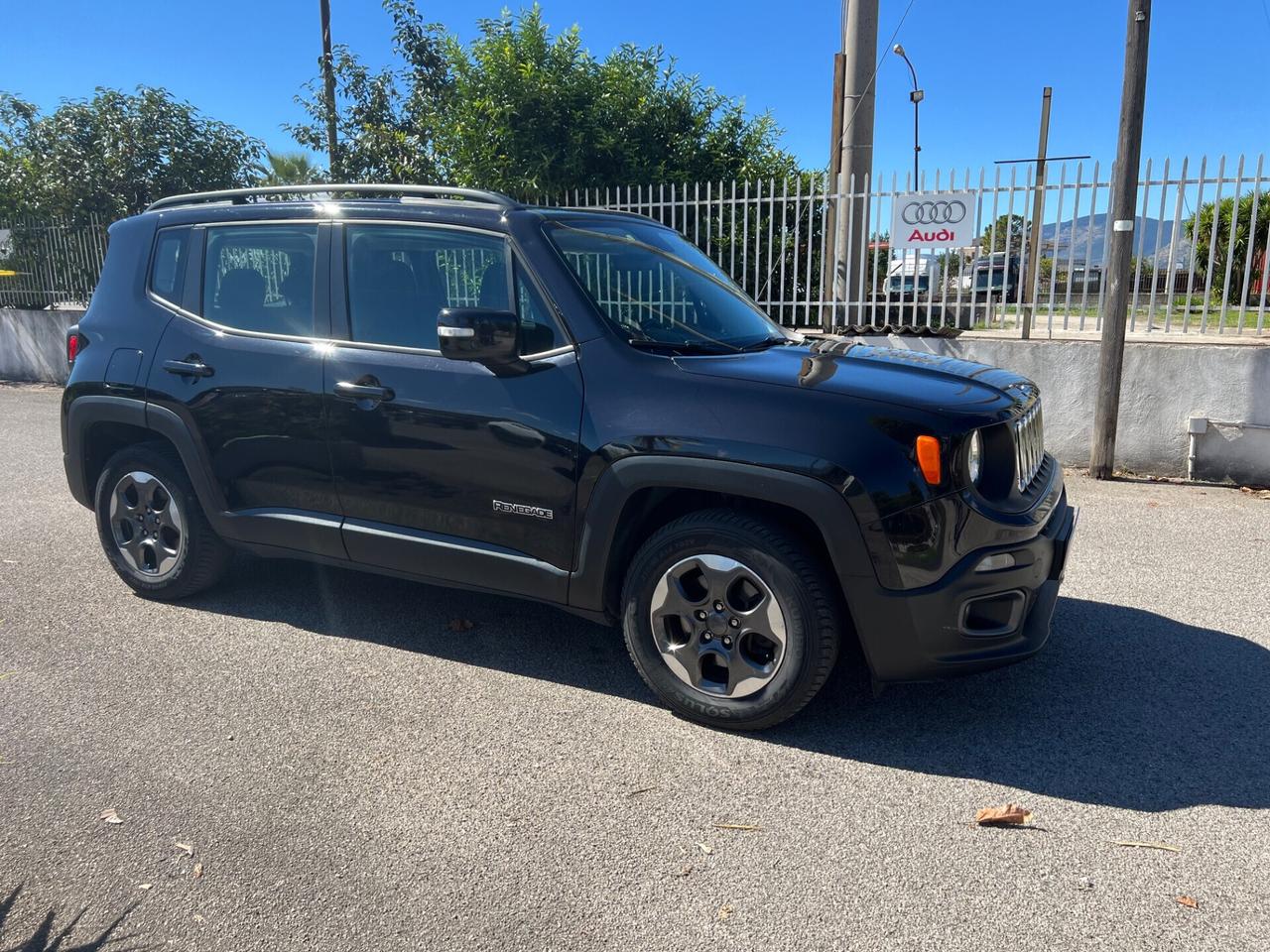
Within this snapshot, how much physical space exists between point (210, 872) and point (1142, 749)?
116 inches

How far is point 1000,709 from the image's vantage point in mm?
3574

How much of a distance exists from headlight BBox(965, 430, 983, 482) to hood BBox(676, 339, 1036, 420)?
0.27ft

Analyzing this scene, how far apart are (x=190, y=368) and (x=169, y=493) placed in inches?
25.5

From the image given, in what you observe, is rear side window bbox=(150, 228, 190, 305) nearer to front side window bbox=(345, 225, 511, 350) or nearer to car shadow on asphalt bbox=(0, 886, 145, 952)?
front side window bbox=(345, 225, 511, 350)

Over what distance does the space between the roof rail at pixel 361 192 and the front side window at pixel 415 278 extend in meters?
0.17

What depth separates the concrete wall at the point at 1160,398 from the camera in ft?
23.8

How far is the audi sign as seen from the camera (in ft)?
27.3

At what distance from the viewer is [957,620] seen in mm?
3090

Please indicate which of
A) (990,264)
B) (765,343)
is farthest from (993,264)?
(765,343)

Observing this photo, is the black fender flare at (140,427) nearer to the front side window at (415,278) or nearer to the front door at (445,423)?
the front door at (445,423)

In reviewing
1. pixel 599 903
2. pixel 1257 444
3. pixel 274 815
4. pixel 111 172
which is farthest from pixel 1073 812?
pixel 111 172

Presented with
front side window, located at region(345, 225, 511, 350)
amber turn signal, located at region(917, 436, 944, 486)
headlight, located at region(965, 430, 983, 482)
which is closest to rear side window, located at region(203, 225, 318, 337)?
front side window, located at region(345, 225, 511, 350)

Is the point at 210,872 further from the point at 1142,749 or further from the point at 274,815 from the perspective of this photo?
the point at 1142,749

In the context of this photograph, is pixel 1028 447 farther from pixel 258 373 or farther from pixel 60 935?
pixel 60 935
